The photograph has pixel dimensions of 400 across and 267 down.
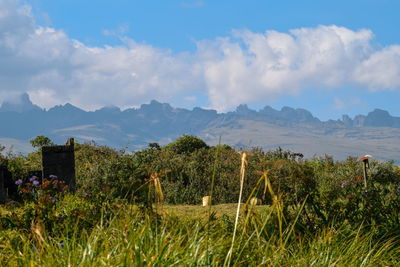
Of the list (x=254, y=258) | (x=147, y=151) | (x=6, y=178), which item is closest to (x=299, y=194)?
(x=254, y=258)

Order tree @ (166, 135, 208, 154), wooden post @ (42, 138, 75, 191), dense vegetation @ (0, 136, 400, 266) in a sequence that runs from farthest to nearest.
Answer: tree @ (166, 135, 208, 154)
wooden post @ (42, 138, 75, 191)
dense vegetation @ (0, 136, 400, 266)

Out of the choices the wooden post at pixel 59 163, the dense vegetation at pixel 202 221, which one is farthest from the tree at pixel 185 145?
the wooden post at pixel 59 163

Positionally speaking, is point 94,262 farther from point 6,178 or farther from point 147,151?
point 147,151

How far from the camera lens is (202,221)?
7.05m

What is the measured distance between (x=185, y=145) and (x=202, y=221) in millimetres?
14149

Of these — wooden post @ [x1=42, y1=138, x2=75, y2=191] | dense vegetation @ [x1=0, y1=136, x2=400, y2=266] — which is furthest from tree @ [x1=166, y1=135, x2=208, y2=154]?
wooden post @ [x1=42, y1=138, x2=75, y2=191]

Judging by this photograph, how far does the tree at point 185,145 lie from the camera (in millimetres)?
20609

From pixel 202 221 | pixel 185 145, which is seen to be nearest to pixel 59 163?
pixel 202 221

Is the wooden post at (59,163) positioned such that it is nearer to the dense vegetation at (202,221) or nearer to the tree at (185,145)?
the dense vegetation at (202,221)

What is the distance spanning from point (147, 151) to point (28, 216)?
1156cm

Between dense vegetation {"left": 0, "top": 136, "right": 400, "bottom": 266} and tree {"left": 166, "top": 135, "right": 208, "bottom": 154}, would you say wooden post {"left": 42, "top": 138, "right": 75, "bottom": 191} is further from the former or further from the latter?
tree {"left": 166, "top": 135, "right": 208, "bottom": 154}

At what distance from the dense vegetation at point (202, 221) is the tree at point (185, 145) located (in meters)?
Result: 4.05

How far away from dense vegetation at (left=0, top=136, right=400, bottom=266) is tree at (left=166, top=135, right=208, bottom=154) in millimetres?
4055

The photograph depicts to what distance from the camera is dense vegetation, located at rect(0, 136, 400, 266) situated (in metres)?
4.02
